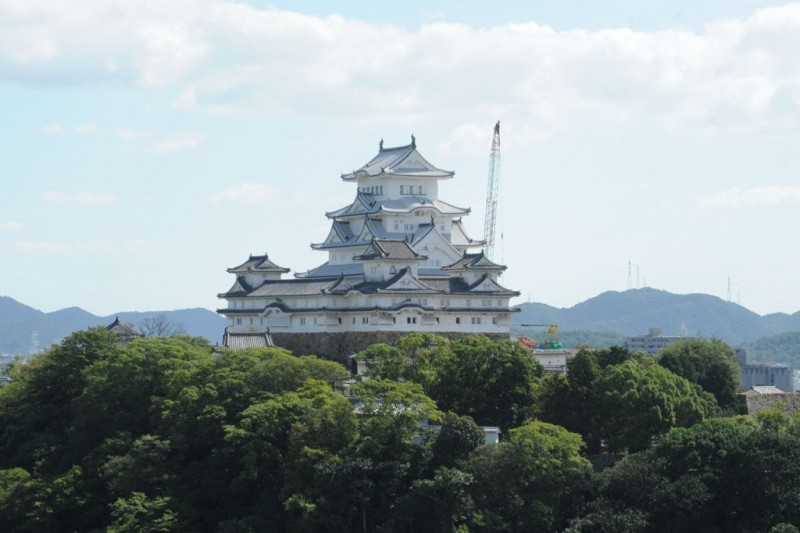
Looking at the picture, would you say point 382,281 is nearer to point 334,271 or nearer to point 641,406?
point 334,271

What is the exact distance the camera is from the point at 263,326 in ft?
232

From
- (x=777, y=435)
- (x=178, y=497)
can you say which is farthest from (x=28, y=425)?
(x=777, y=435)

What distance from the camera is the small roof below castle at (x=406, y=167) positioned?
240ft

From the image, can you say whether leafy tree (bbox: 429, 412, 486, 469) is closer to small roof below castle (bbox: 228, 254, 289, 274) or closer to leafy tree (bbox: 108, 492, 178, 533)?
leafy tree (bbox: 108, 492, 178, 533)

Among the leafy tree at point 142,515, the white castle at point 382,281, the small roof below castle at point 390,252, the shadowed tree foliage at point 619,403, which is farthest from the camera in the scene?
the small roof below castle at point 390,252

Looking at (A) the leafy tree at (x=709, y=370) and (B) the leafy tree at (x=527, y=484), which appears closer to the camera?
(B) the leafy tree at (x=527, y=484)

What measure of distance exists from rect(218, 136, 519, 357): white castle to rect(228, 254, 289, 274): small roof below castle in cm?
5

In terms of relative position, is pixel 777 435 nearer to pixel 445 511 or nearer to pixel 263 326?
pixel 445 511

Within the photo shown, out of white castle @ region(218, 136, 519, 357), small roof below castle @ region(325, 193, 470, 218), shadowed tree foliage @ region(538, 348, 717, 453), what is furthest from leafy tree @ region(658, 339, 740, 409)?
small roof below castle @ region(325, 193, 470, 218)

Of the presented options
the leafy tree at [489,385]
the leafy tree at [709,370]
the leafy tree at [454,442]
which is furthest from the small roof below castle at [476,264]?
the leafy tree at [454,442]

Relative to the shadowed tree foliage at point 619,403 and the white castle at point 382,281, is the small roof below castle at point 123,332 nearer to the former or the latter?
the white castle at point 382,281

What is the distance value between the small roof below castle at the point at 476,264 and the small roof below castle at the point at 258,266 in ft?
28.8

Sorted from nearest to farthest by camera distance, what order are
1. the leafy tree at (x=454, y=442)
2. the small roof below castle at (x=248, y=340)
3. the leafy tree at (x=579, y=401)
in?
1. the leafy tree at (x=454, y=442)
2. the leafy tree at (x=579, y=401)
3. the small roof below castle at (x=248, y=340)

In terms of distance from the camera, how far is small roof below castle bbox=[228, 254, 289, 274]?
2877 inches
